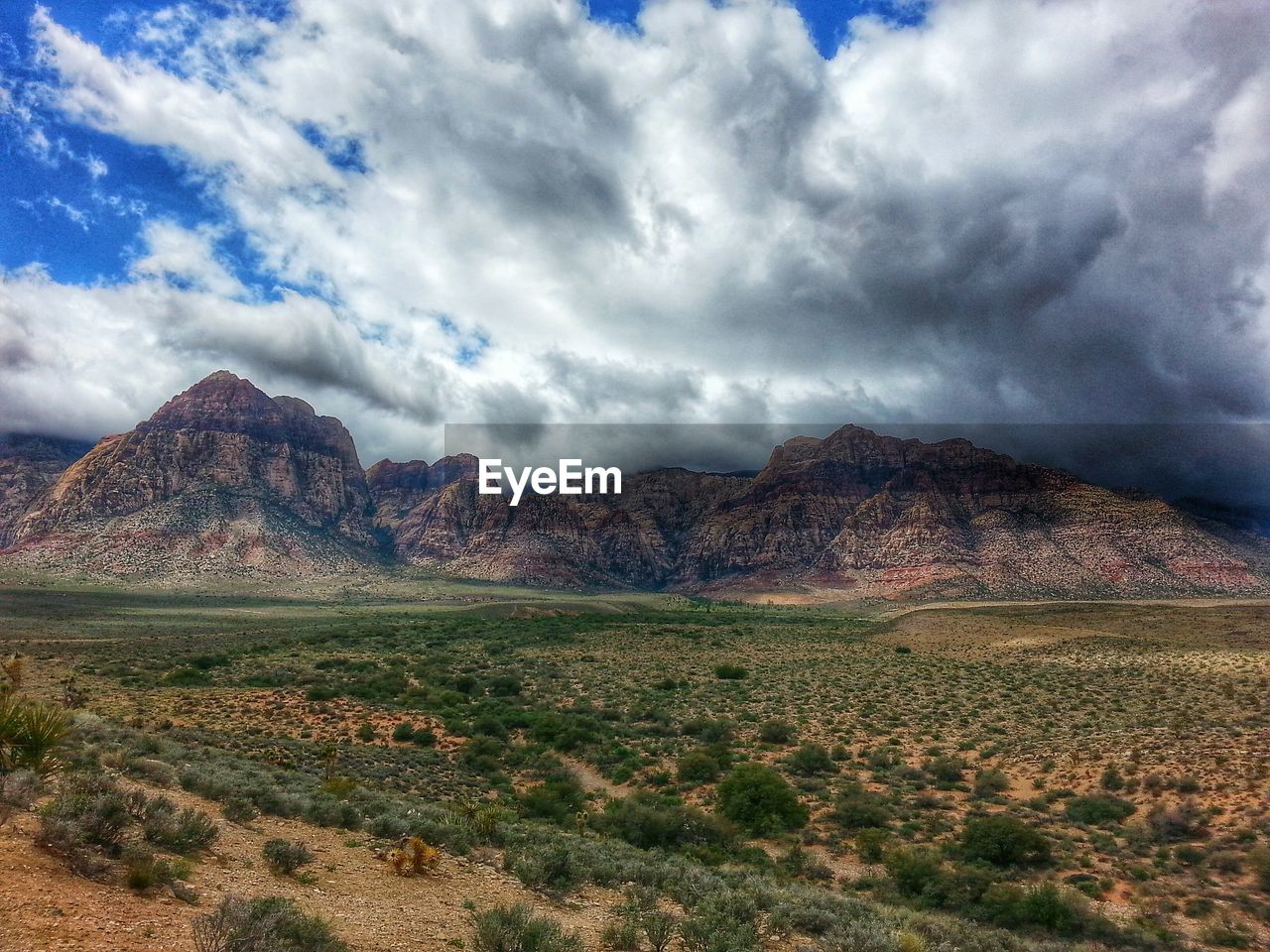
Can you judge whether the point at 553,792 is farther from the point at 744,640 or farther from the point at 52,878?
the point at 744,640

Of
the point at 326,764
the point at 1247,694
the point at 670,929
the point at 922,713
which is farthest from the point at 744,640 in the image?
the point at 670,929

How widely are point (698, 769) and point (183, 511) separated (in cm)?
16514

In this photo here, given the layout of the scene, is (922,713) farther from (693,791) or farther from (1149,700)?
(693,791)

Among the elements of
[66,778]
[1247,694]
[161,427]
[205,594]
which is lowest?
[205,594]

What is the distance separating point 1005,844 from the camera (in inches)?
602

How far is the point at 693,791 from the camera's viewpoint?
2070 cm

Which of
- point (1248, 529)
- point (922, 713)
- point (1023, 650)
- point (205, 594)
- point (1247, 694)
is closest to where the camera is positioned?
point (1247, 694)

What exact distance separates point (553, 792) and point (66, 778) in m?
12.3

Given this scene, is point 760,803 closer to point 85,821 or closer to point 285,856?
point 285,856

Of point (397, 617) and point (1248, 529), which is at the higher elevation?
point (1248, 529)

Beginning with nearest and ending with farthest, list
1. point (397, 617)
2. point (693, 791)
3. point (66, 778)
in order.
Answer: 1. point (66, 778)
2. point (693, 791)
3. point (397, 617)

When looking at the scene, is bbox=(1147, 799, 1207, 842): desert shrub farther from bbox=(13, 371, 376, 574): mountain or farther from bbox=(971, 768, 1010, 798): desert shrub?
bbox=(13, 371, 376, 574): mountain

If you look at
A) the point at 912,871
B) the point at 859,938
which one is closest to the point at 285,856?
the point at 859,938

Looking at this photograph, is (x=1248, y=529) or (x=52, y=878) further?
(x=1248, y=529)
